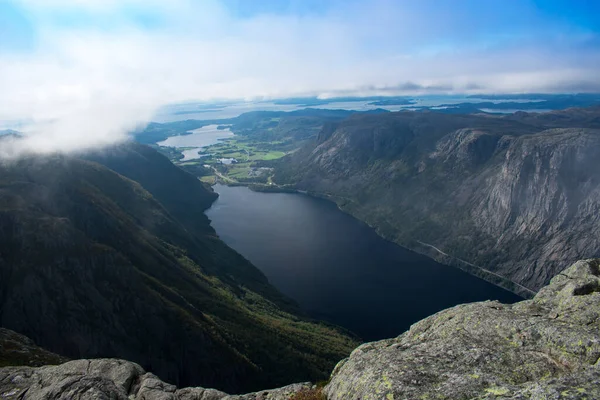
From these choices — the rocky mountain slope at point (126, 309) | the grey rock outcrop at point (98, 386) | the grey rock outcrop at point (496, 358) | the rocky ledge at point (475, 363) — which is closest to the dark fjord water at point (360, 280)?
the rocky mountain slope at point (126, 309)

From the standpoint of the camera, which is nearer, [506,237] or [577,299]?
[577,299]

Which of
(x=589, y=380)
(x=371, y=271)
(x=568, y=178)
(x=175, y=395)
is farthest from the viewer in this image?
(x=568, y=178)

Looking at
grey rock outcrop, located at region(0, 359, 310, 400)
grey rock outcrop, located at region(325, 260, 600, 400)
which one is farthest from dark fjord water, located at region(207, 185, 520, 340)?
grey rock outcrop, located at region(325, 260, 600, 400)

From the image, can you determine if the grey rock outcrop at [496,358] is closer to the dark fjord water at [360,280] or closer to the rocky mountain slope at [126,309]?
the rocky mountain slope at [126,309]

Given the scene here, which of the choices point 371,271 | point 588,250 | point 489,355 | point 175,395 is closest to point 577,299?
point 489,355

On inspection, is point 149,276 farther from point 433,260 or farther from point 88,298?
point 433,260

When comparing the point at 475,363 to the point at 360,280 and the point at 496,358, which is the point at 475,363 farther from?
the point at 360,280
